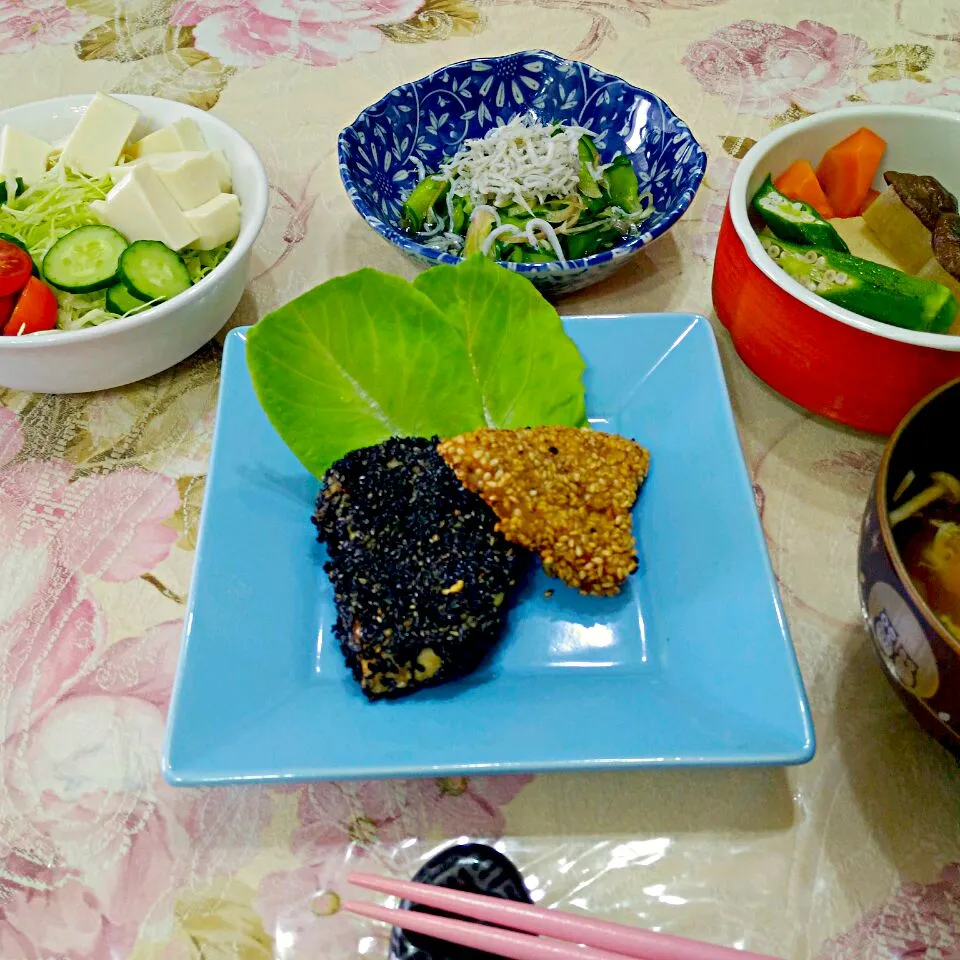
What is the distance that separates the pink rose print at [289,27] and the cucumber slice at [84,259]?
41.0 inches

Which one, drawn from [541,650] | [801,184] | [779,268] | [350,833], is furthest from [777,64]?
[350,833]

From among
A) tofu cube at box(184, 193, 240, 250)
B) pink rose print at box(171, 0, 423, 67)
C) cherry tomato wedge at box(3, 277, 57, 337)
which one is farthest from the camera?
pink rose print at box(171, 0, 423, 67)

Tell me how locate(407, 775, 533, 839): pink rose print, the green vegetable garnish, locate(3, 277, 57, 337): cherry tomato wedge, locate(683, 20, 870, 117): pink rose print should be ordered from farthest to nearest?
locate(683, 20, 870, 117): pink rose print
locate(3, 277, 57, 337): cherry tomato wedge
the green vegetable garnish
locate(407, 775, 533, 839): pink rose print

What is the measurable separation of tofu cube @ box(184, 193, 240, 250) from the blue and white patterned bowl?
240 mm

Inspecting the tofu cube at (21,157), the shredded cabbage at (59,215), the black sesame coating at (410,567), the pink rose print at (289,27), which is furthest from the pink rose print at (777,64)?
the tofu cube at (21,157)

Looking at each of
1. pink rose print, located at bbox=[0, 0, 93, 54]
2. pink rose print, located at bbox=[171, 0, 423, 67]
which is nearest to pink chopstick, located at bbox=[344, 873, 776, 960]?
pink rose print, located at bbox=[171, 0, 423, 67]

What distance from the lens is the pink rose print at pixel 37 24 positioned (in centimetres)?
245

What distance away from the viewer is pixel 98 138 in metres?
1.75

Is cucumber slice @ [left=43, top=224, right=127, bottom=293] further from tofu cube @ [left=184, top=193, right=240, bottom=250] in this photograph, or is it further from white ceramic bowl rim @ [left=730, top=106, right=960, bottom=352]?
white ceramic bowl rim @ [left=730, top=106, right=960, bottom=352]

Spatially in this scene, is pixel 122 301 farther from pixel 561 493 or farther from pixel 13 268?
pixel 561 493

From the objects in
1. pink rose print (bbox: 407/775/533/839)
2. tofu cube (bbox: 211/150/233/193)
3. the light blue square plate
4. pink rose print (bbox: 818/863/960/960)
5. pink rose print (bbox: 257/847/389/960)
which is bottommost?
pink rose print (bbox: 818/863/960/960)

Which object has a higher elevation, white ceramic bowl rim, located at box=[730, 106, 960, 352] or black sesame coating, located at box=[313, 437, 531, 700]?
white ceramic bowl rim, located at box=[730, 106, 960, 352]

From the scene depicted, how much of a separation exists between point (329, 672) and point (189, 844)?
29 centimetres

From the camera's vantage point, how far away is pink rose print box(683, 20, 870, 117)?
7.13 ft
